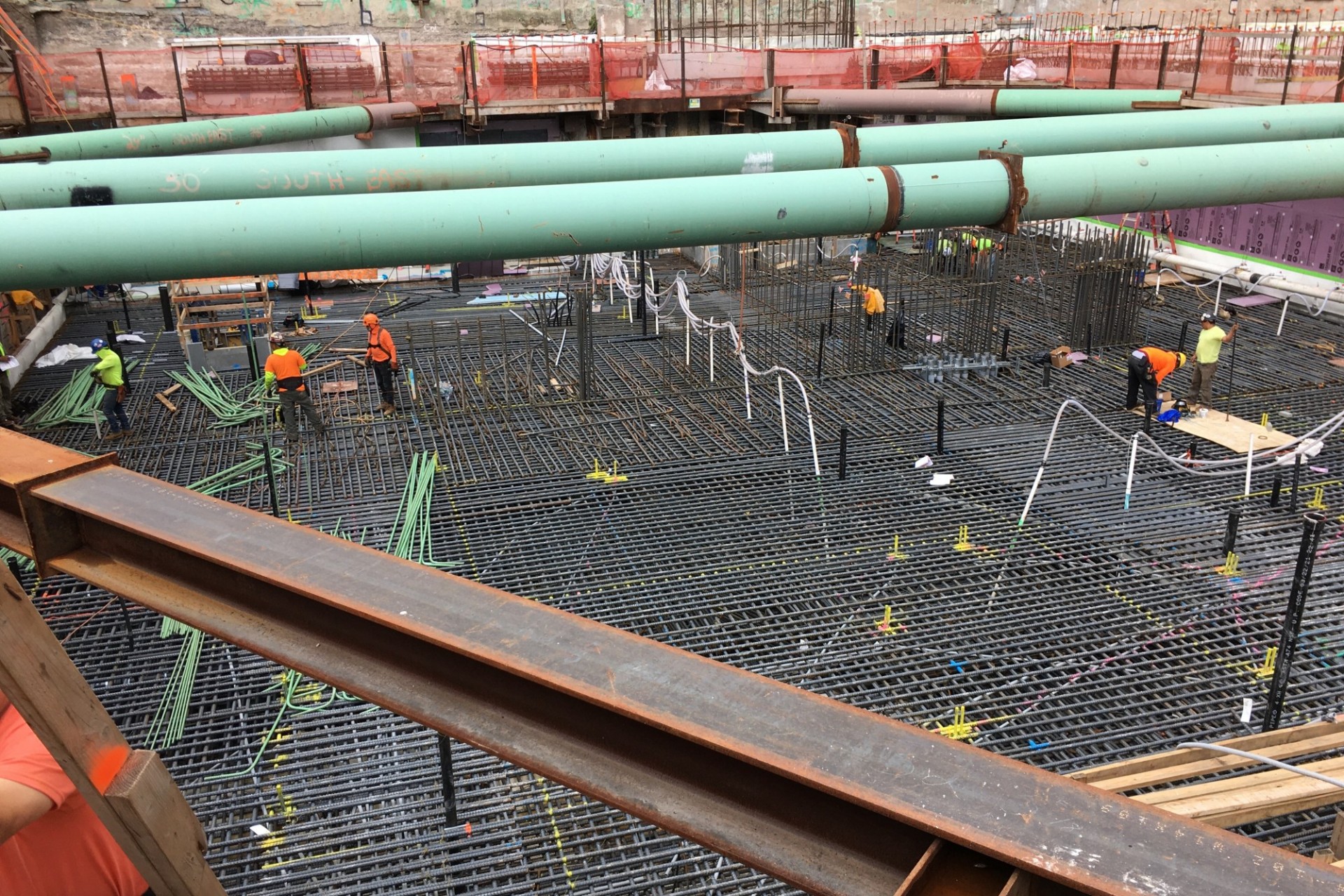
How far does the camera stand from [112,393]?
12430 mm

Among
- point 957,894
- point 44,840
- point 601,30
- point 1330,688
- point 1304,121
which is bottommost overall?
point 1330,688

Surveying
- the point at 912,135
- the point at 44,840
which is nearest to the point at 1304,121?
the point at 912,135

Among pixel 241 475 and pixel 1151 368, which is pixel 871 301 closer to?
pixel 1151 368

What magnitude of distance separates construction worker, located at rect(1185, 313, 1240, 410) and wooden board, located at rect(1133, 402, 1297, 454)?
28 cm

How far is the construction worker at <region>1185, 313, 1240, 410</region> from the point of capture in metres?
12.6

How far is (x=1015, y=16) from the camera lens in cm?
3297

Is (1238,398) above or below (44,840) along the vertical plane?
below

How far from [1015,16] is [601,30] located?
1411 centimetres

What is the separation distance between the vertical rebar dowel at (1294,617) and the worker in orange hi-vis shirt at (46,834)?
6722 mm

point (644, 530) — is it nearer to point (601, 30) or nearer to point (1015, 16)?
point (601, 30)

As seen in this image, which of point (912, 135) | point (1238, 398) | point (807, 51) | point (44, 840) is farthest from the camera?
point (807, 51)

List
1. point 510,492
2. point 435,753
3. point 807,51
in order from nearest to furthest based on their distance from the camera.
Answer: point 435,753, point 510,492, point 807,51

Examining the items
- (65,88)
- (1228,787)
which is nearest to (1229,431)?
(1228,787)

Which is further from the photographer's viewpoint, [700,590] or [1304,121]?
[1304,121]
